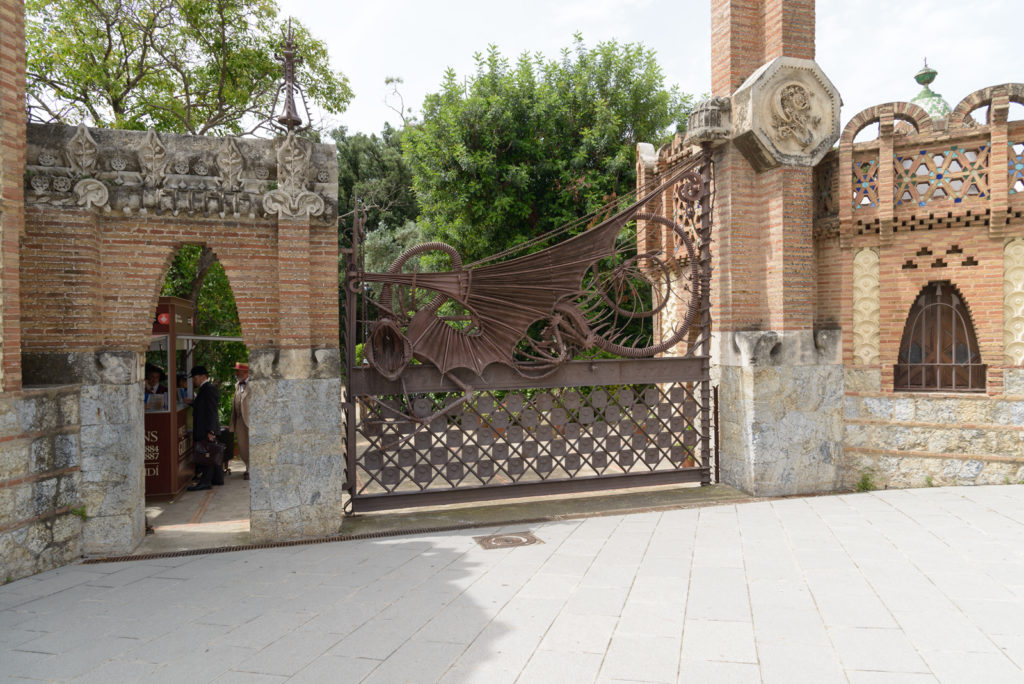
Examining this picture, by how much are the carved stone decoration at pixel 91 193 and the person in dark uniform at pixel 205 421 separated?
375 cm

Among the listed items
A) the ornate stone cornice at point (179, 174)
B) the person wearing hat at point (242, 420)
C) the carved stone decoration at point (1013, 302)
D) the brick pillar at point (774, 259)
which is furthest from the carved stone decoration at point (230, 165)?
the carved stone decoration at point (1013, 302)

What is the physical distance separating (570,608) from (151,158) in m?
5.07

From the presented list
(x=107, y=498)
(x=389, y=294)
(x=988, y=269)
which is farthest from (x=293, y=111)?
(x=988, y=269)

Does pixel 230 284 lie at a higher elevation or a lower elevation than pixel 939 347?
higher

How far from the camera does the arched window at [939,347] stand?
6.70 m

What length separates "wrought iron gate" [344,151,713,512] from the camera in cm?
613

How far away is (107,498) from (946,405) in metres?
8.39

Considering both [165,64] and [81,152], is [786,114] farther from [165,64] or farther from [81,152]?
[165,64]

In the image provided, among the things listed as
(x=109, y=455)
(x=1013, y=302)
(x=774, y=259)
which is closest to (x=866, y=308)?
(x=774, y=259)

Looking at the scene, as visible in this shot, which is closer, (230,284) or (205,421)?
(230,284)

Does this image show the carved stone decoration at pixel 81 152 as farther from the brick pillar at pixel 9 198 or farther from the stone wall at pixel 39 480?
the stone wall at pixel 39 480

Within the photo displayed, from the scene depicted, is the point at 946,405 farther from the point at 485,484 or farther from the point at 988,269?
the point at 485,484

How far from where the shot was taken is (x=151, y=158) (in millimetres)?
5344

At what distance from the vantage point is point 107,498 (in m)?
5.29
